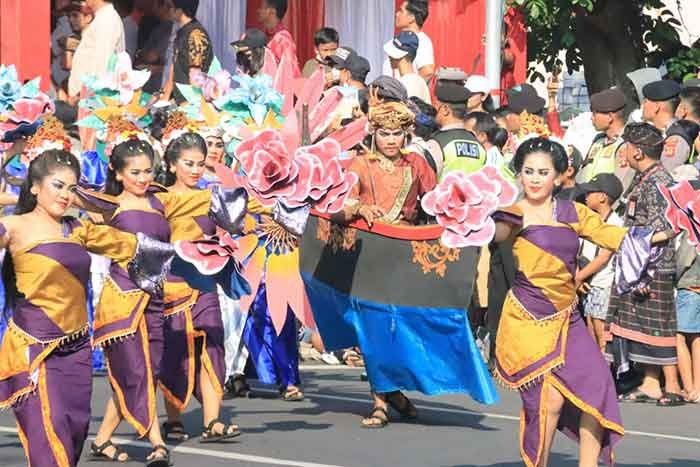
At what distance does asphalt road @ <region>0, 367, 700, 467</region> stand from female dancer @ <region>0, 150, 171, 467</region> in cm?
122

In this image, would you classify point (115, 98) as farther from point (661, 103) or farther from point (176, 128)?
point (661, 103)

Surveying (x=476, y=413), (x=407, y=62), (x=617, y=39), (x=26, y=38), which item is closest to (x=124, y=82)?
(x=26, y=38)

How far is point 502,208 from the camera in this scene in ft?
26.9

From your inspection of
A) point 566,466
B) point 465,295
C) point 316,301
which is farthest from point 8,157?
point 566,466

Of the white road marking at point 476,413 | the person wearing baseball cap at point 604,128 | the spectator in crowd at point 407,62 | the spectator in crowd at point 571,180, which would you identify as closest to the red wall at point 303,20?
the spectator in crowd at point 407,62

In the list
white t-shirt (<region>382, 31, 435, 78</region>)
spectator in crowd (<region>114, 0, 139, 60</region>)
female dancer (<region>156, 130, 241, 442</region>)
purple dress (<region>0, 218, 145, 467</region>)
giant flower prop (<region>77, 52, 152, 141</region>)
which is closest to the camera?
purple dress (<region>0, 218, 145, 467</region>)

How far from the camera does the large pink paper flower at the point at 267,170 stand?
29.2ft

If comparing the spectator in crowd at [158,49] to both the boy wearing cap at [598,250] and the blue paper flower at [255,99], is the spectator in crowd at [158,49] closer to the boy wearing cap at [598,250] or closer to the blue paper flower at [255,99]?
the boy wearing cap at [598,250]

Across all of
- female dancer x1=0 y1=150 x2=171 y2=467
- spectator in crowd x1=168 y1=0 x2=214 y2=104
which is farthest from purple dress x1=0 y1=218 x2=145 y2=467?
spectator in crowd x1=168 y1=0 x2=214 y2=104

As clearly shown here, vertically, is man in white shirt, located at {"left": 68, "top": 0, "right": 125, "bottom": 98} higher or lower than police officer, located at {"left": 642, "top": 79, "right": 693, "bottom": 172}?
higher

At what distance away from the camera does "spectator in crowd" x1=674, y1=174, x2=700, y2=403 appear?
Answer: 11.9 metres

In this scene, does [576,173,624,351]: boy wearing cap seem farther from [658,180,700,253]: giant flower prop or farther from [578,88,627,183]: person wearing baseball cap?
[658,180,700,253]: giant flower prop

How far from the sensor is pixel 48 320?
7.96 meters

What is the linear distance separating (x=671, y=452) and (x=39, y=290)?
3714 mm
